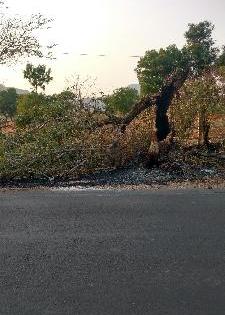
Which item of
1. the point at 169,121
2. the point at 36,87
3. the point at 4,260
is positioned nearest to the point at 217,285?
the point at 4,260

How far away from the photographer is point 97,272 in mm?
4688

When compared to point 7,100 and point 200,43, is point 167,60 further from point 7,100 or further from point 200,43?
point 7,100

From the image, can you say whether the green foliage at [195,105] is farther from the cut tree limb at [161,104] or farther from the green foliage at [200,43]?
the green foliage at [200,43]

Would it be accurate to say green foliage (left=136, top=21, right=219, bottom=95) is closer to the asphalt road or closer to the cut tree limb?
the cut tree limb

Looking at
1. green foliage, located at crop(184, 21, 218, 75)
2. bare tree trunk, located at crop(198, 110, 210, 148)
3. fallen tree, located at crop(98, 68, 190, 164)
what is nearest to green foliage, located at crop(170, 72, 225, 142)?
bare tree trunk, located at crop(198, 110, 210, 148)

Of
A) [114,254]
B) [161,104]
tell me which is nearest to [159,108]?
[161,104]

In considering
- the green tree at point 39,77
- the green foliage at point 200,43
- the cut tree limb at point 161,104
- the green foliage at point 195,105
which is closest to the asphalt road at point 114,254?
the cut tree limb at point 161,104

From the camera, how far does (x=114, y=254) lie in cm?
518

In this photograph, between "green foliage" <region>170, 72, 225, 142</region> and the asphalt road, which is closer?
the asphalt road

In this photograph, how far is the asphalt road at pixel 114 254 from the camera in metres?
4.00

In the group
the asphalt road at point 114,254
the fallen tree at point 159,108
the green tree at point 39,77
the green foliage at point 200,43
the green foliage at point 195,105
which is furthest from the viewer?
the green foliage at point 200,43

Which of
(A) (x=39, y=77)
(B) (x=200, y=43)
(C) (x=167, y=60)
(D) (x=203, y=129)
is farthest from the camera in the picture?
(B) (x=200, y=43)

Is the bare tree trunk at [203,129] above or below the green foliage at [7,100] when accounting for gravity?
below

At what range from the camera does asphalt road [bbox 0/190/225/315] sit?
4.00 metres
